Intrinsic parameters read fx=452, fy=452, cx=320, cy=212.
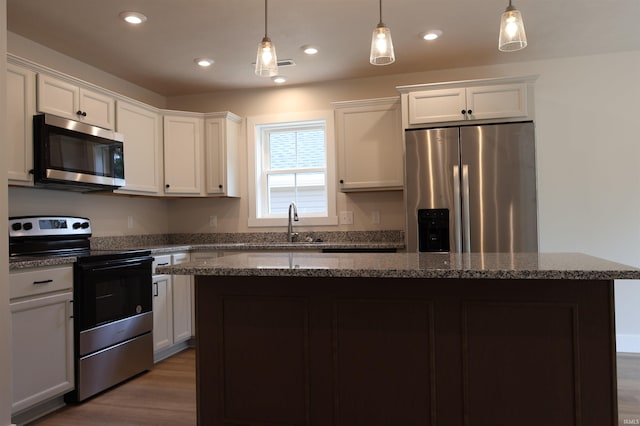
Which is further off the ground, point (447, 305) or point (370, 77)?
point (370, 77)

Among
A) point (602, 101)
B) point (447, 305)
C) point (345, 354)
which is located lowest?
point (345, 354)

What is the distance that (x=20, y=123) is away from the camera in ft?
9.36

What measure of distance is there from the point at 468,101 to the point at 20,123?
3.21 meters

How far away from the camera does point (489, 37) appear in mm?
3518

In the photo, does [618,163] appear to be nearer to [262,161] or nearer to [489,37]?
[489,37]

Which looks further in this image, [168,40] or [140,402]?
[168,40]

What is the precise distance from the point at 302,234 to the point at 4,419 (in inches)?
109

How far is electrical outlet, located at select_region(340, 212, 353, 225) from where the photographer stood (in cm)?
445

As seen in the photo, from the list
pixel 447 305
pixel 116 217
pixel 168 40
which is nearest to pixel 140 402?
pixel 116 217

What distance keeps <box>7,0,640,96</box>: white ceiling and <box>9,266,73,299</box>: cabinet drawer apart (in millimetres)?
1665

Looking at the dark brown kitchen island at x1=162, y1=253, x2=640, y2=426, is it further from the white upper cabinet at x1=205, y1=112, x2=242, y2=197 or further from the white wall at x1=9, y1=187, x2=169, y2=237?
the white upper cabinet at x1=205, y1=112, x2=242, y2=197

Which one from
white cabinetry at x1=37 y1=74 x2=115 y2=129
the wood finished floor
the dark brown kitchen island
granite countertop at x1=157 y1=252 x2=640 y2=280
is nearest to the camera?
granite countertop at x1=157 y1=252 x2=640 y2=280

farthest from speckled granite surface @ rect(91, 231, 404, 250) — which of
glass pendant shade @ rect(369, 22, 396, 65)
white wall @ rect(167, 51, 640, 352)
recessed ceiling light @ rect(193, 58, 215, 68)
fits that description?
glass pendant shade @ rect(369, 22, 396, 65)

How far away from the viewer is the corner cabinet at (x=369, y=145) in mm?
4031
